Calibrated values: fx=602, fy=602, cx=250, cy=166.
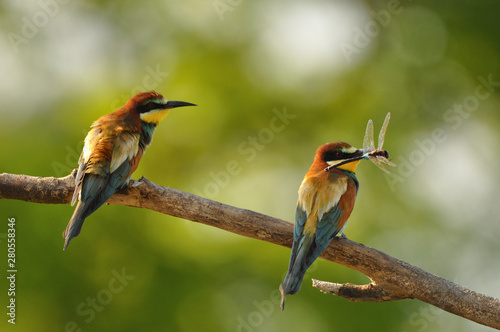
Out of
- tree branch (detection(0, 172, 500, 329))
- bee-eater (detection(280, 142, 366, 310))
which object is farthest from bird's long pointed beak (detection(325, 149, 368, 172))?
tree branch (detection(0, 172, 500, 329))

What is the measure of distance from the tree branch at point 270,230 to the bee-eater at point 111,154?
142mm

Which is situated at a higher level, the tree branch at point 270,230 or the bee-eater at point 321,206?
the bee-eater at point 321,206

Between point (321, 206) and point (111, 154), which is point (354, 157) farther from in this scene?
point (111, 154)

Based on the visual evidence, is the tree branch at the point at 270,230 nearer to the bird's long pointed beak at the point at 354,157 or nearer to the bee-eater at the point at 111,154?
the bee-eater at the point at 111,154

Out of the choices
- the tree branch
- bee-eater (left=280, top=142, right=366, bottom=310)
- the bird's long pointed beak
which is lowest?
the tree branch

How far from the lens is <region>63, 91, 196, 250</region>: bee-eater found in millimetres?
3229

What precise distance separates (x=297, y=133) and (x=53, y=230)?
299cm

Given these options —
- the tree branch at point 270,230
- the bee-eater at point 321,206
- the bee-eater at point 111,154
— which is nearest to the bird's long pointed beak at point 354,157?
the bee-eater at point 321,206

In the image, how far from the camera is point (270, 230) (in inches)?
133

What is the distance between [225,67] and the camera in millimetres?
7574

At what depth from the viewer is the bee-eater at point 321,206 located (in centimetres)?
326

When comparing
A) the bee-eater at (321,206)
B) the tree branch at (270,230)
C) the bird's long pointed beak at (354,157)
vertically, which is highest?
the bird's long pointed beak at (354,157)

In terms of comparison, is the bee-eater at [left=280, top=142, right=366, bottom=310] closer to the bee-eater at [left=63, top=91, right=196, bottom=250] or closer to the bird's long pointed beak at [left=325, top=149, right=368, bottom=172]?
the bird's long pointed beak at [left=325, top=149, right=368, bottom=172]

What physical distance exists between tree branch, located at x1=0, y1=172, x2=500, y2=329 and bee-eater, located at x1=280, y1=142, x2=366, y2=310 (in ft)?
0.37
